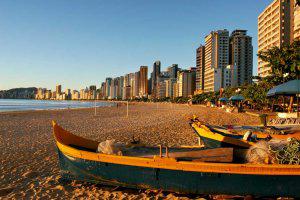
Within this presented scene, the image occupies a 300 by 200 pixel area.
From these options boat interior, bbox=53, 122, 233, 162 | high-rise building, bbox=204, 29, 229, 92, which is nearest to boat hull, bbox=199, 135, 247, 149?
boat interior, bbox=53, 122, 233, 162

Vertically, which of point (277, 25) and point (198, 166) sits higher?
point (277, 25)

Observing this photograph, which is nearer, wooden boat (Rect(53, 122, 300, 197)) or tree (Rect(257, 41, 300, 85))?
wooden boat (Rect(53, 122, 300, 197))

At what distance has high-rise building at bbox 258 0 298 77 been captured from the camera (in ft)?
328

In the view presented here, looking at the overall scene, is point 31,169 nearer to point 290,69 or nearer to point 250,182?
point 250,182

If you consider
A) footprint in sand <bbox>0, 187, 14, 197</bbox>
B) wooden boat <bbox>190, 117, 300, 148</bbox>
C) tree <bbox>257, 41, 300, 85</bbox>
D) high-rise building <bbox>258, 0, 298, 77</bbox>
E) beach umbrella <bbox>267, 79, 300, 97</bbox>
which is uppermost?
high-rise building <bbox>258, 0, 298, 77</bbox>

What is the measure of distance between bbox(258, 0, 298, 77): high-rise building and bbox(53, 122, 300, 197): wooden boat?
322ft

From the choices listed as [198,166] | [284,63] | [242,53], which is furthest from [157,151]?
[242,53]

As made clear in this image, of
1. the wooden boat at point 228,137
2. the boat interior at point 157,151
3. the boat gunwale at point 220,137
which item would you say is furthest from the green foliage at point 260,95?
the boat interior at point 157,151

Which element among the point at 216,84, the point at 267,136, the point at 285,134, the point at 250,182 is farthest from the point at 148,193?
the point at 216,84

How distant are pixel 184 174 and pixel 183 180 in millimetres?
173

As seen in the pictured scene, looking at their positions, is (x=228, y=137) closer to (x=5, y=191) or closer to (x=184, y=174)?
(x=184, y=174)

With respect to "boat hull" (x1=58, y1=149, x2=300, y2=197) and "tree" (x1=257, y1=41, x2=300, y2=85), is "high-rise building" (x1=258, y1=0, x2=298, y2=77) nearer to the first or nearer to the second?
"tree" (x1=257, y1=41, x2=300, y2=85)

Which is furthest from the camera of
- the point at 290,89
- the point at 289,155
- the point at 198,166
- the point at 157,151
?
the point at 290,89

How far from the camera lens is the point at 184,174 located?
262 inches
